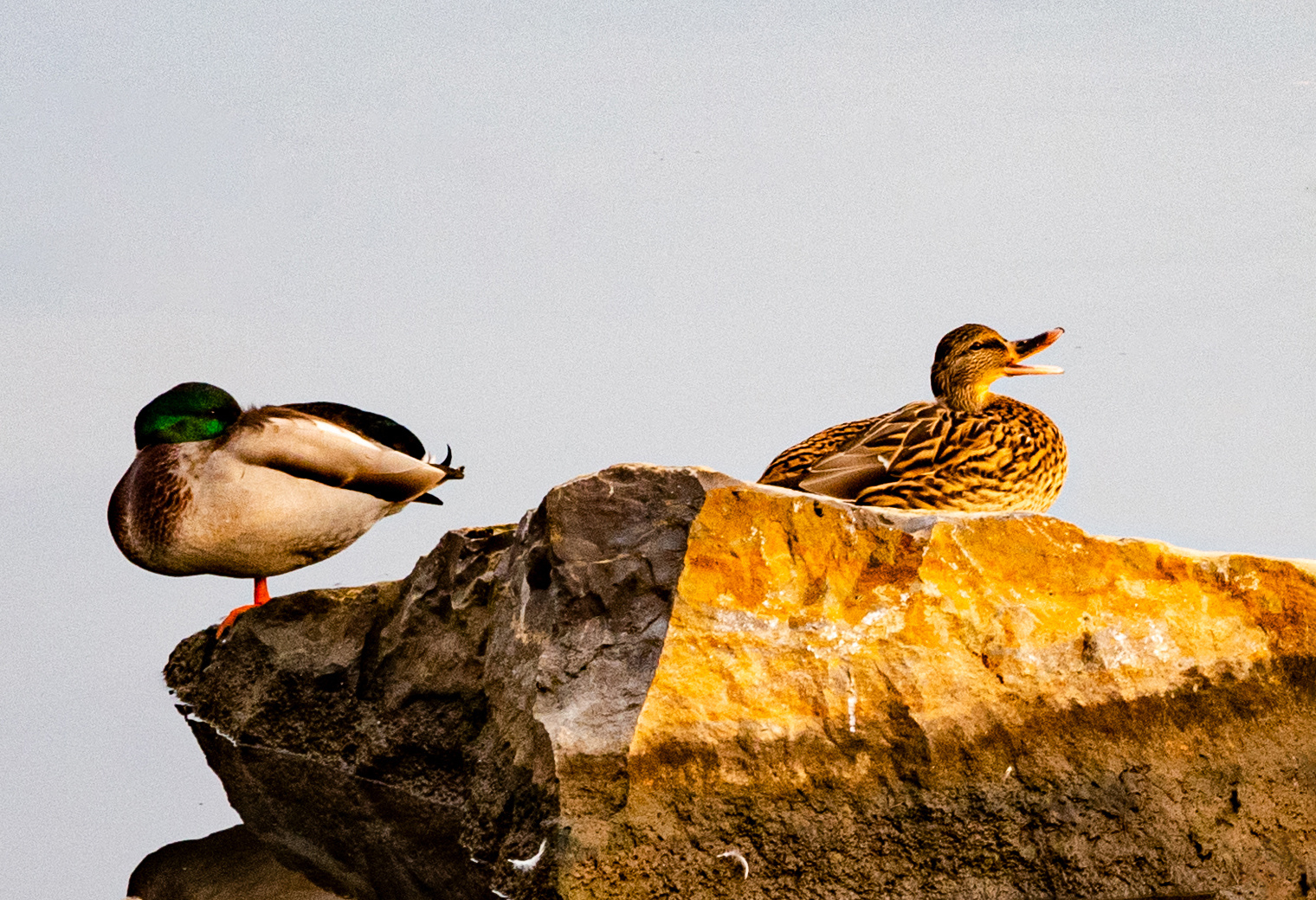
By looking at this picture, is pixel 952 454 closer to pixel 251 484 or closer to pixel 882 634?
pixel 882 634

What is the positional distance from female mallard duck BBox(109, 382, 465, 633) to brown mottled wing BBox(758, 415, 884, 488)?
2.09 m

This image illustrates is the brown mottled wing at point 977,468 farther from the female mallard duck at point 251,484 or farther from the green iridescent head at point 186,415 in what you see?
the green iridescent head at point 186,415

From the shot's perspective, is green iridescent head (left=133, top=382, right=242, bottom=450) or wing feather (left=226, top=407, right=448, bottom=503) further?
green iridescent head (left=133, top=382, right=242, bottom=450)

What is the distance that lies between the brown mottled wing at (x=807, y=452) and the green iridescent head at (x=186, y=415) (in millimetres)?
2790

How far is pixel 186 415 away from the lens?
7793 mm

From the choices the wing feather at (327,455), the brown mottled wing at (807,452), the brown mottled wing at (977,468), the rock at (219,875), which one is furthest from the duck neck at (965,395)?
the rock at (219,875)

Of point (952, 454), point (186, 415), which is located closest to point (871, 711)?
point (952, 454)

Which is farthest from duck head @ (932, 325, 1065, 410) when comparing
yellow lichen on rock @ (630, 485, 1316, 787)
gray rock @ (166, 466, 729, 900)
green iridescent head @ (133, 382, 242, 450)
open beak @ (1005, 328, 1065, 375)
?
green iridescent head @ (133, 382, 242, 450)

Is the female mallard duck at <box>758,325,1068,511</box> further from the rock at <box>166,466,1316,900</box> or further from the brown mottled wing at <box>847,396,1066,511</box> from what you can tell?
the rock at <box>166,466,1316,900</box>

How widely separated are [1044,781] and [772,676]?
95cm

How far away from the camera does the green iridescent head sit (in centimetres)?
777

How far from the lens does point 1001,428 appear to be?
660 centimetres

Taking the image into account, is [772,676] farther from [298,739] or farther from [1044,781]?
[298,739]

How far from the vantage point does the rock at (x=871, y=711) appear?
4961 mm
